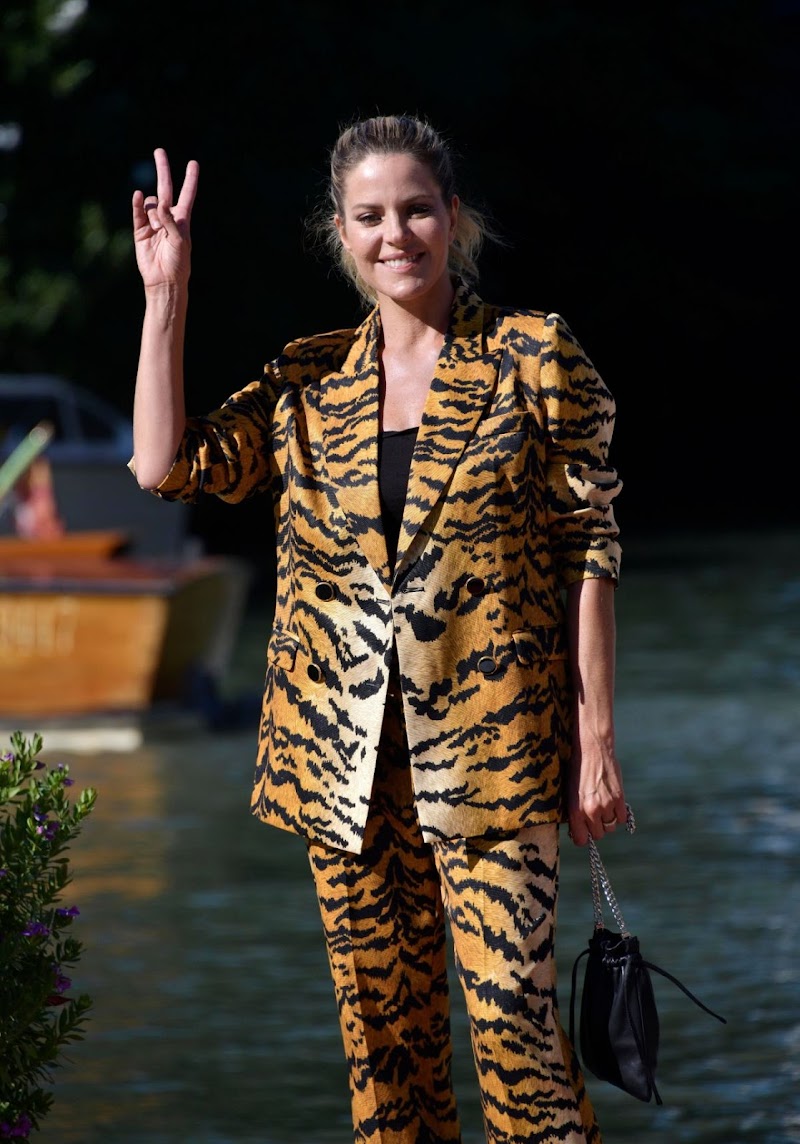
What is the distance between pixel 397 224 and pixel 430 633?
2.07ft

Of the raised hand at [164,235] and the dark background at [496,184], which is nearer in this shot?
the raised hand at [164,235]

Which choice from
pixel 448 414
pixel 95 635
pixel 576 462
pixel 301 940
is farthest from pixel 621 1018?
pixel 95 635

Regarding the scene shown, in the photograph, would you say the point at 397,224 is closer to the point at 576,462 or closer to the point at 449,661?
the point at 576,462

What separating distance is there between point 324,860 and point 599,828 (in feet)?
1.41

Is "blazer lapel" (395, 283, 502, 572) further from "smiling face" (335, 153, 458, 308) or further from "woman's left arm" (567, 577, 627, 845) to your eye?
"woman's left arm" (567, 577, 627, 845)

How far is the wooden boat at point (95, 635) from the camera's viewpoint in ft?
40.7

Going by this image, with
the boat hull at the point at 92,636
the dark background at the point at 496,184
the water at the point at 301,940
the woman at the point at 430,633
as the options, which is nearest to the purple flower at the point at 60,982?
the woman at the point at 430,633

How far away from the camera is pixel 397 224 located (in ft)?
12.0

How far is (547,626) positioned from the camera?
12.1ft

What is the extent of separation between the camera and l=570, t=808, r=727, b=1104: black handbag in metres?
3.69

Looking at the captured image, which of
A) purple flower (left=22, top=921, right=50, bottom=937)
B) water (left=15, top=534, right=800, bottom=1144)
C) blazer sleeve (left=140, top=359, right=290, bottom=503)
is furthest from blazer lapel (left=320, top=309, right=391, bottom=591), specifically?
water (left=15, top=534, right=800, bottom=1144)

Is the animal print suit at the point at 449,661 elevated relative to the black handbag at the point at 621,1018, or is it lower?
elevated

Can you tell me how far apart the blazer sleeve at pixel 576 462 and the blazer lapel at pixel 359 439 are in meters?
0.27

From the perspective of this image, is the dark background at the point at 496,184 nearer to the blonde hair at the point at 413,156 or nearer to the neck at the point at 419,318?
the blonde hair at the point at 413,156
